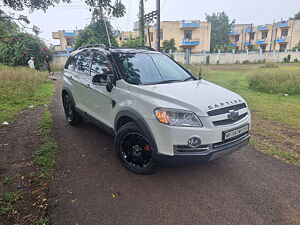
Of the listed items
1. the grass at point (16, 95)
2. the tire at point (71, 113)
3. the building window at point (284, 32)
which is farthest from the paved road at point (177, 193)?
the building window at point (284, 32)

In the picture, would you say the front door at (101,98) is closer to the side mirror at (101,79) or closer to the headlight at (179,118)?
the side mirror at (101,79)

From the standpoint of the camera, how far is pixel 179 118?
2.41m

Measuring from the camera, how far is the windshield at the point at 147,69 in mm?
3195

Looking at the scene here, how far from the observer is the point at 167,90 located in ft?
9.14

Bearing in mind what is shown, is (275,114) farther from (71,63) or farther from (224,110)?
(71,63)

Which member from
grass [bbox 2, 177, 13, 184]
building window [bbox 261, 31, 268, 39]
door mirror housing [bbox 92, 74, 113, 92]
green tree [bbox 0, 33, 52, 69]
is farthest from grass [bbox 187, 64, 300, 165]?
building window [bbox 261, 31, 268, 39]

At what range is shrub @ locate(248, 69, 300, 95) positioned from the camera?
28.6 ft

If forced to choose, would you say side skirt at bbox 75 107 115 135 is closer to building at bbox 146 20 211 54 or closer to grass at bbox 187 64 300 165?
grass at bbox 187 64 300 165

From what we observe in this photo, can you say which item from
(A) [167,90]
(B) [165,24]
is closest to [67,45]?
(B) [165,24]

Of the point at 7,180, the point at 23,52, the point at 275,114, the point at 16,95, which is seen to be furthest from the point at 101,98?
the point at 23,52

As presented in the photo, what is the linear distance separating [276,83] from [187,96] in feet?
28.5

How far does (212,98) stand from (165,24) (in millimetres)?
40233

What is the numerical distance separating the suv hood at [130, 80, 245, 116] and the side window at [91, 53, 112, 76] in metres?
0.77

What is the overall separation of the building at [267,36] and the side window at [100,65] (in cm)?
5131
